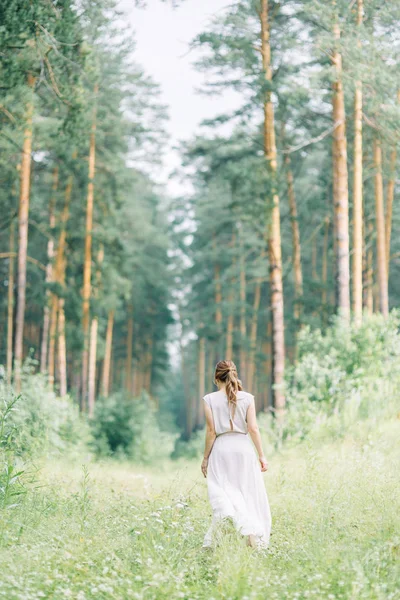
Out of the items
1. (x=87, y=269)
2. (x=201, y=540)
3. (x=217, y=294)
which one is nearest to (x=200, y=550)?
(x=201, y=540)

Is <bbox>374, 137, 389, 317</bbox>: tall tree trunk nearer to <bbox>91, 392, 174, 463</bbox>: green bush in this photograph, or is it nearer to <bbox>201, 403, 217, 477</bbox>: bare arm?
<bbox>91, 392, 174, 463</bbox>: green bush

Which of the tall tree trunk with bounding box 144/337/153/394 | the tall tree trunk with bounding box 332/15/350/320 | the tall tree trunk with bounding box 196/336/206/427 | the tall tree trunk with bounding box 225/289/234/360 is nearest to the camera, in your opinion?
the tall tree trunk with bounding box 332/15/350/320

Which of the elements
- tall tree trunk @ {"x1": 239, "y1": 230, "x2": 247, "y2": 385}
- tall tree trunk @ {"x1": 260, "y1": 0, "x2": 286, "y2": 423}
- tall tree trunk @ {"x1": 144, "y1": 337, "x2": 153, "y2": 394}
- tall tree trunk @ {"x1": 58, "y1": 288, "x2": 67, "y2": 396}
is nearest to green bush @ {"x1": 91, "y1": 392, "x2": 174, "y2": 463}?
tall tree trunk @ {"x1": 58, "y1": 288, "x2": 67, "y2": 396}

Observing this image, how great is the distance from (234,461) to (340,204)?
9.99 m

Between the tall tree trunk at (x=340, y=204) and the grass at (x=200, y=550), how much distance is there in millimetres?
6806

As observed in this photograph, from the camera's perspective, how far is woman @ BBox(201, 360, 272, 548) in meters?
5.91

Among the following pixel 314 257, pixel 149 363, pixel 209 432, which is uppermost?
pixel 314 257

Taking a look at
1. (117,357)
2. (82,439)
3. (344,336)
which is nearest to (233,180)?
(344,336)

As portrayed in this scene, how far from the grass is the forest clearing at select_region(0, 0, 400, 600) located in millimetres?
29

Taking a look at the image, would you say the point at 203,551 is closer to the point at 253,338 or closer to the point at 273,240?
the point at 273,240

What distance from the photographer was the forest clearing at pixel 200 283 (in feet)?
Answer: 17.5

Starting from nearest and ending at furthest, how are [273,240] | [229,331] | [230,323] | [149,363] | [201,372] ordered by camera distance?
[273,240], [229,331], [230,323], [201,372], [149,363]

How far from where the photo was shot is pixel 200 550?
226 inches

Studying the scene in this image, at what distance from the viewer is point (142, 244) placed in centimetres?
3516
